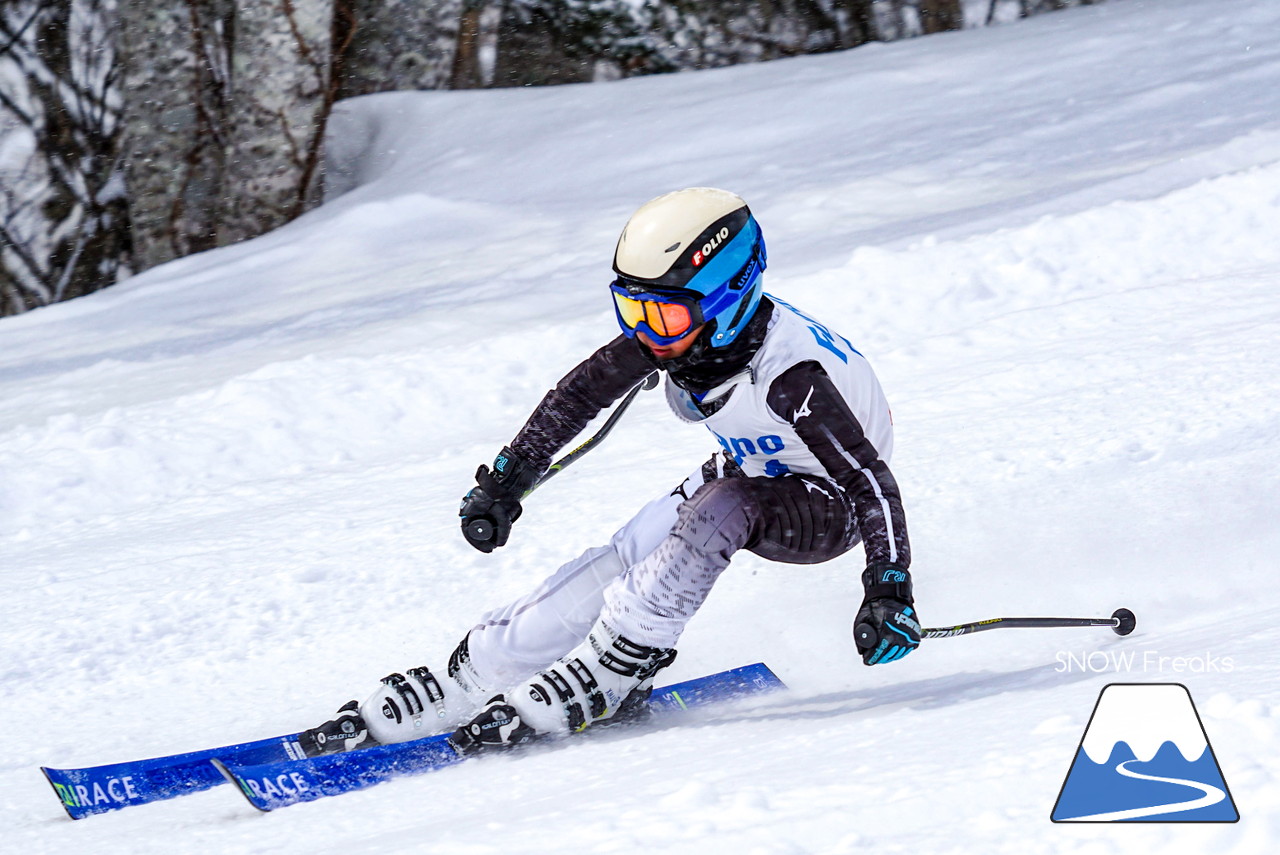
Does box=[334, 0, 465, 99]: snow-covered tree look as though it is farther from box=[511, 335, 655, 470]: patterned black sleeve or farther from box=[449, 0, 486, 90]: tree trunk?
box=[511, 335, 655, 470]: patterned black sleeve

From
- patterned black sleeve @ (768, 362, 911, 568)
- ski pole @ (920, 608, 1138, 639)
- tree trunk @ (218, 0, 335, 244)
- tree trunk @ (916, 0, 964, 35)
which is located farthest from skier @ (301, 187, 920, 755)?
tree trunk @ (916, 0, 964, 35)

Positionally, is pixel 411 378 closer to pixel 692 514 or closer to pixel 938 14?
pixel 692 514

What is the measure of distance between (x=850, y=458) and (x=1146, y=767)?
96cm

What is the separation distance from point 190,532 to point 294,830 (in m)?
2.14

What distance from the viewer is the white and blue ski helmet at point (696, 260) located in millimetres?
2752

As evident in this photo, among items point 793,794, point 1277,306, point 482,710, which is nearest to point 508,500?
point 482,710

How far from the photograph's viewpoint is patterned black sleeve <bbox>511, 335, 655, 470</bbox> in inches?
126

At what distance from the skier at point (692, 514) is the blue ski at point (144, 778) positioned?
15 cm

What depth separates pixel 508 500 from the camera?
3.18 m

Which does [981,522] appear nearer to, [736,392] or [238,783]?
[736,392]

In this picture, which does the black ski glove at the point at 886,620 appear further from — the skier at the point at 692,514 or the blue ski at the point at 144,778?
the blue ski at the point at 144,778

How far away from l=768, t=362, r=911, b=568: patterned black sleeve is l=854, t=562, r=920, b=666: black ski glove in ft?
0.24

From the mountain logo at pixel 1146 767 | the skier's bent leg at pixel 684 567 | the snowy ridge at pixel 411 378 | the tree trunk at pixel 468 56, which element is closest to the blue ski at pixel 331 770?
the skier's bent leg at pixel 684 567

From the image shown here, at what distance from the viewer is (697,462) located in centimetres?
449
